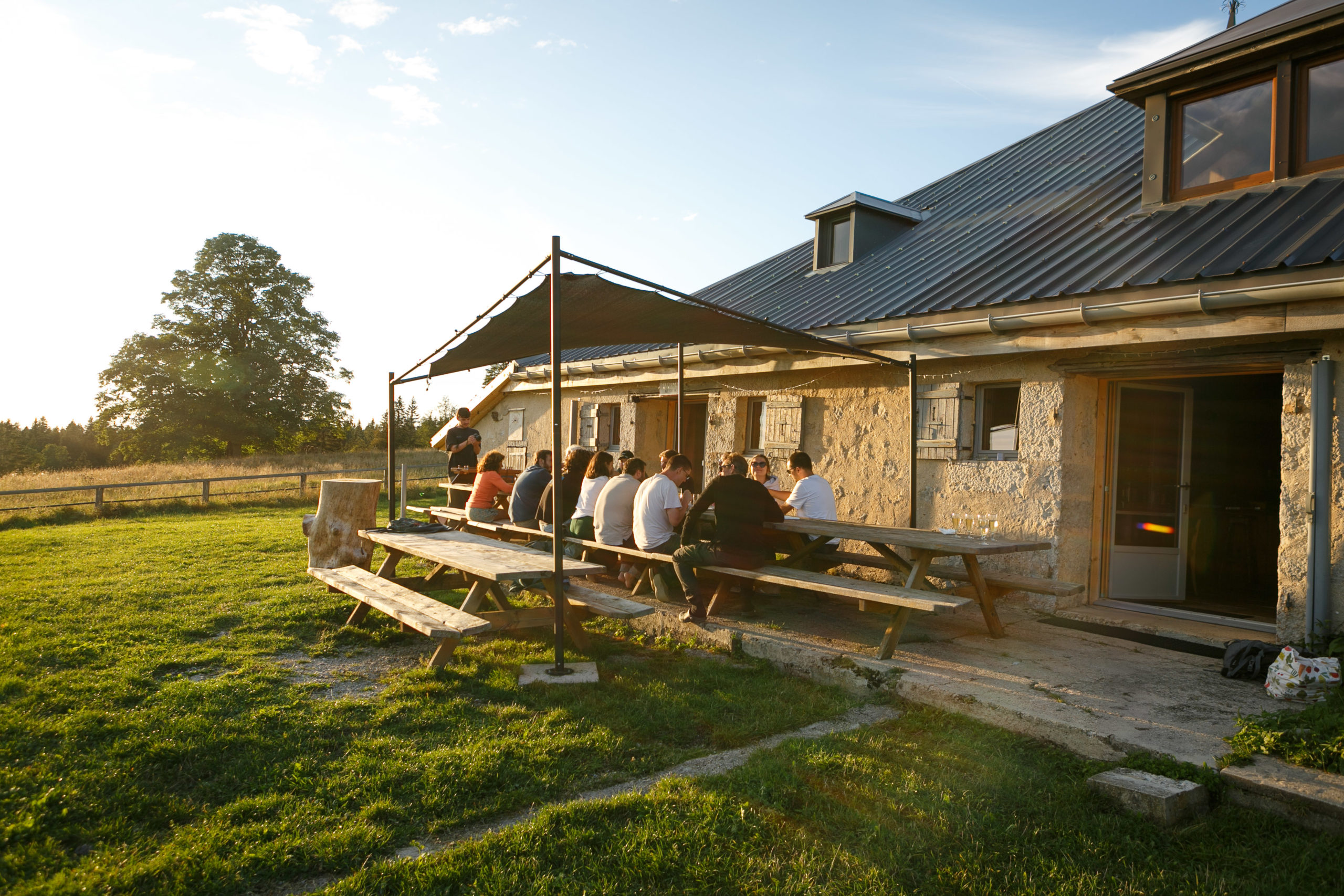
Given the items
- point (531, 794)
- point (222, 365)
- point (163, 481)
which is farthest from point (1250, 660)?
point (222, 365)

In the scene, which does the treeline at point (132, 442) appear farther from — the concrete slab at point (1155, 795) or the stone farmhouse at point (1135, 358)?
the concrete slab at point (1155, 795)

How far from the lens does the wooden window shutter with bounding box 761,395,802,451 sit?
828 centimetres

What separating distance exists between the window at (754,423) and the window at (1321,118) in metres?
5.32

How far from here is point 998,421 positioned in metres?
6.81

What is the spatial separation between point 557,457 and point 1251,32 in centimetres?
652

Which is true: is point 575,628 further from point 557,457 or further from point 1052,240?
point 1052,240

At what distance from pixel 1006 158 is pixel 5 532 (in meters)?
15.5

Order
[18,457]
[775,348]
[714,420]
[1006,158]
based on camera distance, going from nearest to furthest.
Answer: [775,348] → [714,420] → [1006,158] → [18,457]

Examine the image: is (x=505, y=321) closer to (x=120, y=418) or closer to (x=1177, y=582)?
(x=1177, y=582)

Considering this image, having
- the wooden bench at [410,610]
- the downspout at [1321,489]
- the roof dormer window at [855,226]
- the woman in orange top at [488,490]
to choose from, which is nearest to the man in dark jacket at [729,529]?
the wooden bench at [410,610]

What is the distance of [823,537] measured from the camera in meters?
6.04

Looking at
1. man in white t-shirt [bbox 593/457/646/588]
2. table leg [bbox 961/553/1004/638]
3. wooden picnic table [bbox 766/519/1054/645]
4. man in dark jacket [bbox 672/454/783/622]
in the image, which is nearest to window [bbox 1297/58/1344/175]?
wooden picnic table [bbox 766/519/1054/645]

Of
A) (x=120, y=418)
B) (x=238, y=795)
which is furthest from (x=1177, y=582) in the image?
(x=120, y=418)

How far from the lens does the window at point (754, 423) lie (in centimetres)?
930
